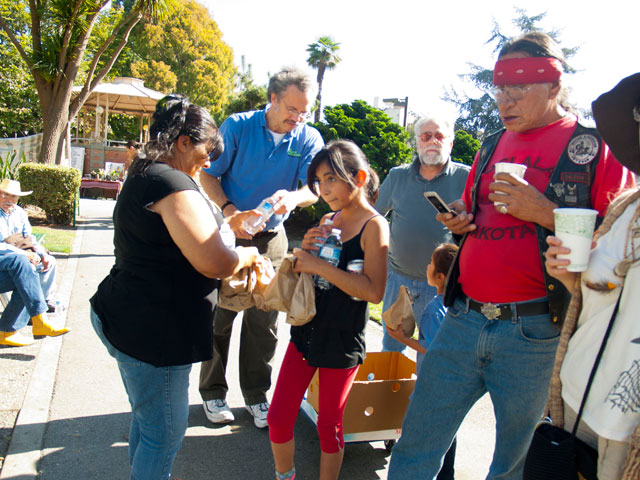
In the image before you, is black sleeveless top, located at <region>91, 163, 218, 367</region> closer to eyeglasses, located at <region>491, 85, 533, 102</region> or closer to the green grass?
eyeglasses, located at <region>491, 85, 533, 102</region>

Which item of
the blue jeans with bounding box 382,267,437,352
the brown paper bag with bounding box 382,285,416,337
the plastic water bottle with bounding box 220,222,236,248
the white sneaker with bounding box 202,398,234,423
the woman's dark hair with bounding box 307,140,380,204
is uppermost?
the woman's dark hair with bounding box 307,140,380,204

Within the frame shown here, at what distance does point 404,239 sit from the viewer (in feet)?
12.9

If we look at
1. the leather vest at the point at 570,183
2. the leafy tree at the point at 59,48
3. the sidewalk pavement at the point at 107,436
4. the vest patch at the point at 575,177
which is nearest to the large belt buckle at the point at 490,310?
the leather vest at the point at 570,183

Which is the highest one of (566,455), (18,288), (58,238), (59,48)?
(59,48)

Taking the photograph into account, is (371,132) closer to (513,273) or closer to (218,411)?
(218,411)

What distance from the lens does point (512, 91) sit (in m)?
2.25

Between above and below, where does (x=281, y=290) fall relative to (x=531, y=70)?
below

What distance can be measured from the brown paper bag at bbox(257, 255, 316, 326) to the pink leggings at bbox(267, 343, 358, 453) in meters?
0.30

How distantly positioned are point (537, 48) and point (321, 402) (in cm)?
197

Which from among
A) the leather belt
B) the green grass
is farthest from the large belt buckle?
the green grass

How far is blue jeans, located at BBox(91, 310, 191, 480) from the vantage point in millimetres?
2320

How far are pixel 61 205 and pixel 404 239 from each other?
1059 cm

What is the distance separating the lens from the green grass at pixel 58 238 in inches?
369

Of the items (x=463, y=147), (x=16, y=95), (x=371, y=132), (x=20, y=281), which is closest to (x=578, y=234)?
(x=20, y=281)
